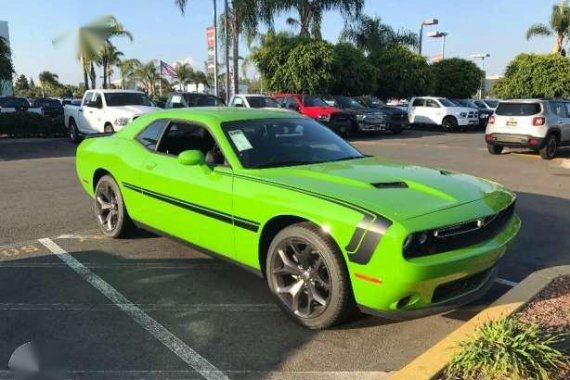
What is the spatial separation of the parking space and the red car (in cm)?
1435

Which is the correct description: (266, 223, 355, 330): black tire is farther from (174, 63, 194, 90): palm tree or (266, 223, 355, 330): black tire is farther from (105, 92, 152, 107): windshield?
(174, 63, 194, 90): palm tree

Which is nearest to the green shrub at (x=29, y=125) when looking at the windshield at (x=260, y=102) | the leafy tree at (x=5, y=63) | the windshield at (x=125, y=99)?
the leafy tree at (x=5, y=63)

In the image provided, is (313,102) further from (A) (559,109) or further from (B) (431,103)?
(A) (559,109)

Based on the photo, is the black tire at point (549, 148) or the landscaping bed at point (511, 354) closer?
the landscaping bed at point (511, 354)

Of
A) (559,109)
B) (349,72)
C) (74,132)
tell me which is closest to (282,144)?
(559,109)

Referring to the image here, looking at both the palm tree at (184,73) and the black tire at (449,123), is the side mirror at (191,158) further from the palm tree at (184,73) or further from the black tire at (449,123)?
the palm tree at (184,73)

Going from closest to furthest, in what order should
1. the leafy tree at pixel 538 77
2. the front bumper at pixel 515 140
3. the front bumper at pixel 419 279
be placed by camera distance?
the front bumper at pixel 419 279, the front bumper at pixel 515 140, the leafy tree at pixel 538 77

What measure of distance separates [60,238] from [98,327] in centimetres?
261

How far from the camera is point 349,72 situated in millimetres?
28344

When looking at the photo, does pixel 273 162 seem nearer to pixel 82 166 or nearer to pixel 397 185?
pixel 397 185

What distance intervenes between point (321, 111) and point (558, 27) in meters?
27.4

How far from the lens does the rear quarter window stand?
14650mm

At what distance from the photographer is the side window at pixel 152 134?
18.0ft

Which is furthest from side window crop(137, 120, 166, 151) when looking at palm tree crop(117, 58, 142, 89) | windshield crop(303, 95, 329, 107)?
palm tree crop(117, 58, 142, 89)
